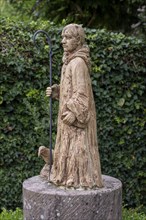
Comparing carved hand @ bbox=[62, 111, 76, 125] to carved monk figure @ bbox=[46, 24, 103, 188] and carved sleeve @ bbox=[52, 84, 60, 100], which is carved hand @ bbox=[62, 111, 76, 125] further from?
carved sleeve @ bbox=[52, 84, 60, 100]

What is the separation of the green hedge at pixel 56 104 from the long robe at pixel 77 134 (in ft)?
7.27

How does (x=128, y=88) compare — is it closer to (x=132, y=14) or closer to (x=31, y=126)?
(x=31, y=126)

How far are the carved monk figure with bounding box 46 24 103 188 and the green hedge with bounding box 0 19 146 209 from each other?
7.20 ft

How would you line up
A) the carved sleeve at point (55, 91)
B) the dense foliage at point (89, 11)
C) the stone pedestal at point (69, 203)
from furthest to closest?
1. the dense foliage at point (89, 11)
2. the carved sleeve at point (55, 91)
3. the stone pedestal at point (69, 203)

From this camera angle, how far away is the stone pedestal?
4504 mm

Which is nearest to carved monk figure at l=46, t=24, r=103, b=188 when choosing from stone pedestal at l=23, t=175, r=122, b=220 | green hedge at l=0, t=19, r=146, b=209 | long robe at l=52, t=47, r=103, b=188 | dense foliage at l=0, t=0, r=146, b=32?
long robe at l=52, t=47, r=103, b=188

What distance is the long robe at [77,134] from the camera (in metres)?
4.61

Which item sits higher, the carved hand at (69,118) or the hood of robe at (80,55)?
the hood of robe at (80,55)

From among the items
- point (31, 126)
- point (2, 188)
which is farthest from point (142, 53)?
point (2, 188)

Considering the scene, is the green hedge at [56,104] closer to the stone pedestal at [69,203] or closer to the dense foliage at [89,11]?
the dense foliage at [89,11]

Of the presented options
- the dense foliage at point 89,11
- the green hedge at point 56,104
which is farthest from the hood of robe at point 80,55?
the dense foliage at point 89,11

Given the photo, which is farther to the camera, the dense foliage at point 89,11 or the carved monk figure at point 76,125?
the dense foliage at point 89,11

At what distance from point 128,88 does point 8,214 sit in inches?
99.0

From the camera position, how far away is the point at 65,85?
4.74 metres
